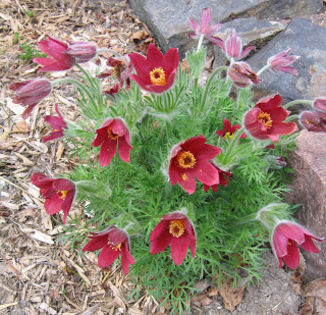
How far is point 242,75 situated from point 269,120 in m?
0.30

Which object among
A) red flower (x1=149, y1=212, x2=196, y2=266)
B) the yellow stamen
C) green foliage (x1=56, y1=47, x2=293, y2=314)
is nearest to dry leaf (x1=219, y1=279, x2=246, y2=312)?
green foliage (x1=56, y1=47, x2=293, y2=314)

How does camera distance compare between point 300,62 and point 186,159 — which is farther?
point 300,62

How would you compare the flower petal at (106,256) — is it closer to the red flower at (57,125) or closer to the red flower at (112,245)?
the red flower at (112,245)

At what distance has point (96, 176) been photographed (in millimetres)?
2502

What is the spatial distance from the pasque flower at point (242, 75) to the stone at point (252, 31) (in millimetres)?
1996

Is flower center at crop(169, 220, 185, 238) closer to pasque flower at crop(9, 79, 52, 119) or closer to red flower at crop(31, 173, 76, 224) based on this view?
red flower at crop(31, 173, 76, 224)

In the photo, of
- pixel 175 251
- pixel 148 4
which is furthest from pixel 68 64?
pixel 148 4

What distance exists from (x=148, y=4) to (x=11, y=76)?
2.00 meters

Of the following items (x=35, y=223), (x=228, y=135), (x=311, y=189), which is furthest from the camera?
(x=35, y=223)

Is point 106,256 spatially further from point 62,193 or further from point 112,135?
point 112,135

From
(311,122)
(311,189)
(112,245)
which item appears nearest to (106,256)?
(112,245)

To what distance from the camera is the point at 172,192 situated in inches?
92.0

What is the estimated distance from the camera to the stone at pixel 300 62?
3.27 meters

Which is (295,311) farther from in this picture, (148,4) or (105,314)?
(148,4)
